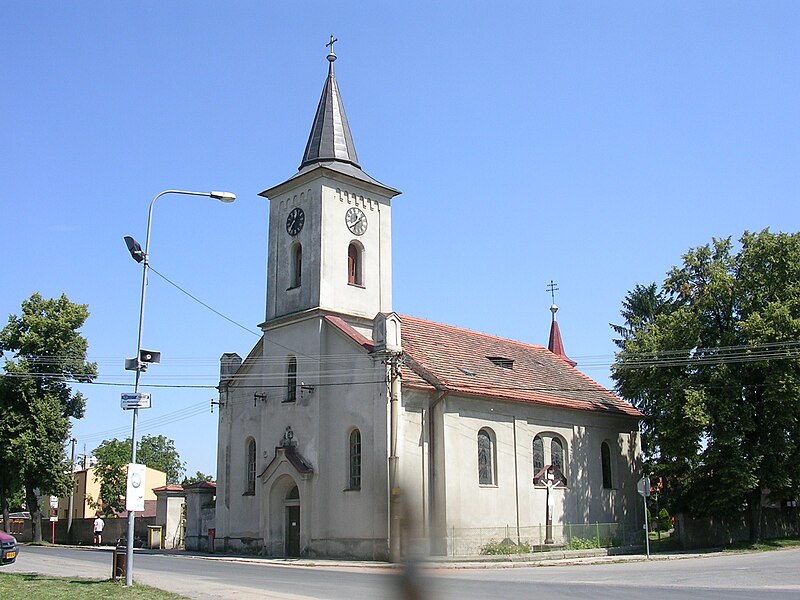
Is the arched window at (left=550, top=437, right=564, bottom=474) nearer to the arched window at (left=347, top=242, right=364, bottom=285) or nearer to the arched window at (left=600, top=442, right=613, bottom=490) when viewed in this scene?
the arched window at (left=600, top=442, right=613, bottom=490)

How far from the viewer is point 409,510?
8.09 ft

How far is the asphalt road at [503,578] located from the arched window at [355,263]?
12.7 meters

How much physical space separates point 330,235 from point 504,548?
14862mm

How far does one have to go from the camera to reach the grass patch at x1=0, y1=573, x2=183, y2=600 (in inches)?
593

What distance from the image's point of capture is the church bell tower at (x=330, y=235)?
34.4 metres

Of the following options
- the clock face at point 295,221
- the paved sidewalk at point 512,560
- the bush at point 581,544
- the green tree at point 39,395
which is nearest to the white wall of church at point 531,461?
the bush at point 581,544

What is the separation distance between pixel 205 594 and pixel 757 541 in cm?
2806

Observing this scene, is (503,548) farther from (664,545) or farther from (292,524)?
(664,545)

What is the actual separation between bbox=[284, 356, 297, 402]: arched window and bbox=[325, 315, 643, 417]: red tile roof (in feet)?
10.1

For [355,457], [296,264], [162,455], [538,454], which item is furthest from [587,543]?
[162,455]

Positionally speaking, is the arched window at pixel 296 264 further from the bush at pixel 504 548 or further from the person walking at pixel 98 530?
the person walking at pixel 98 530

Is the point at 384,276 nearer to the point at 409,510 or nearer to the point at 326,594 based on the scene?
the point at 326,594

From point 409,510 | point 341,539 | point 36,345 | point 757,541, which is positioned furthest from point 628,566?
point 36,345

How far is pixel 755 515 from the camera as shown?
117ft
